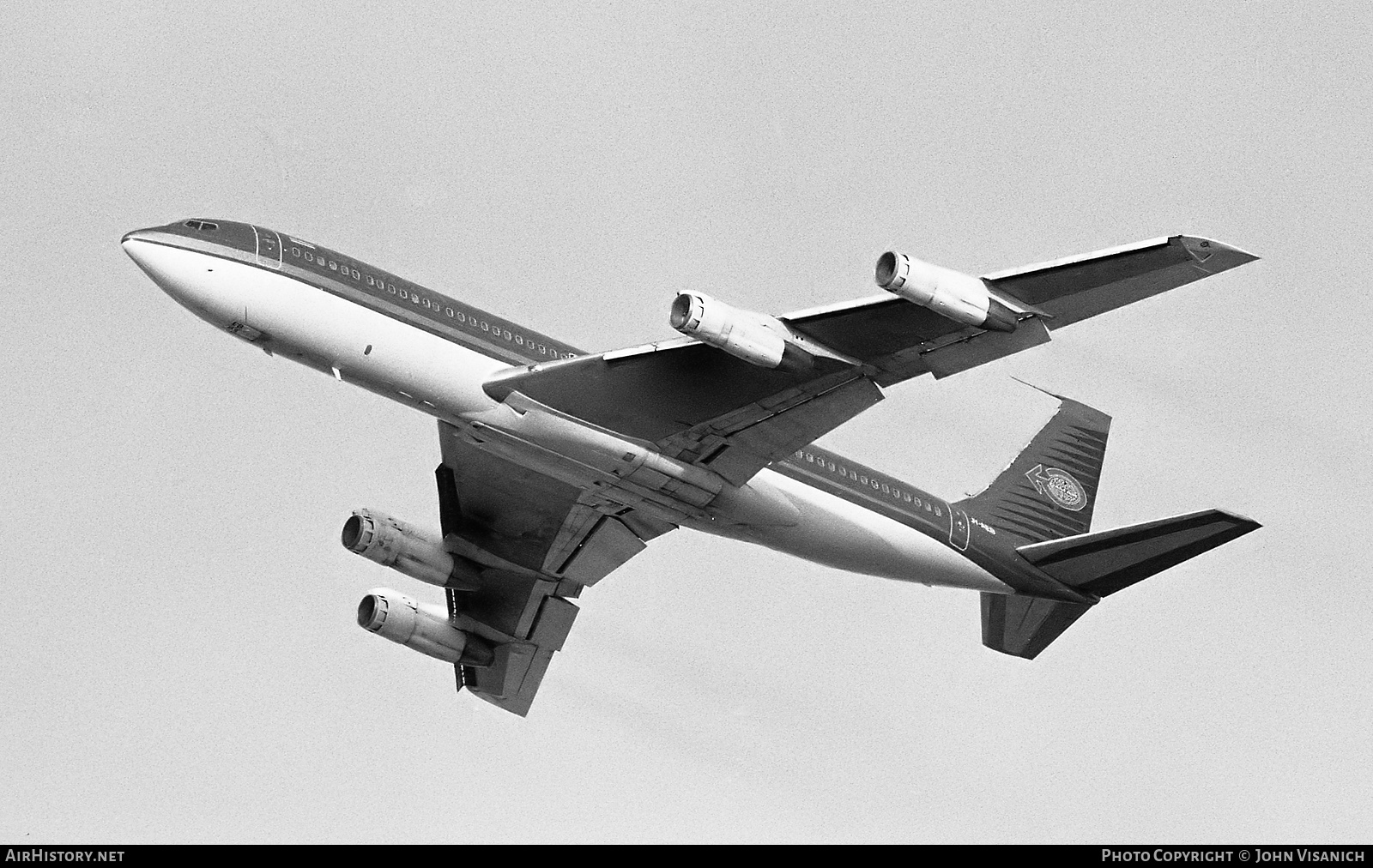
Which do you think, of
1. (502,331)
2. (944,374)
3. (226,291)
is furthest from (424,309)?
(944,374)

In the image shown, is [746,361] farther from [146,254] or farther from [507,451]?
[146,254]

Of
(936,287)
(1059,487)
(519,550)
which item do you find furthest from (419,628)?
(936,287)

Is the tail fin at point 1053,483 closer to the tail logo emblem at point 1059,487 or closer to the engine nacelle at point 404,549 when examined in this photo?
the tail logo emblem at point 1059,487

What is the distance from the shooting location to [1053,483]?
5366cm

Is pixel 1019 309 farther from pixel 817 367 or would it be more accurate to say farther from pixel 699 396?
pixel 699 396

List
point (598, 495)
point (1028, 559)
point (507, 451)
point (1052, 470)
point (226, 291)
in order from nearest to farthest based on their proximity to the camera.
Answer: point (226, 291), point (507, 451), point (598, 495), point (1028, 559), point (1052, 470)

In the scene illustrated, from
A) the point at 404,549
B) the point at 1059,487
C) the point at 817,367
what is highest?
the point at 1059,487

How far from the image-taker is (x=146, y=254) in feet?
128

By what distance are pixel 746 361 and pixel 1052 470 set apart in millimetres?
17712

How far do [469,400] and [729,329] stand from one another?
682cm

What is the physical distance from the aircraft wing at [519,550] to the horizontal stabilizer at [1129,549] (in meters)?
11.6

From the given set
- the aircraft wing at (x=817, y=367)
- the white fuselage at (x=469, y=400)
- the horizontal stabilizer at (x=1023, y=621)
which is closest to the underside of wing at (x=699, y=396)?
the aircraft wing at (x=817, y=367)
